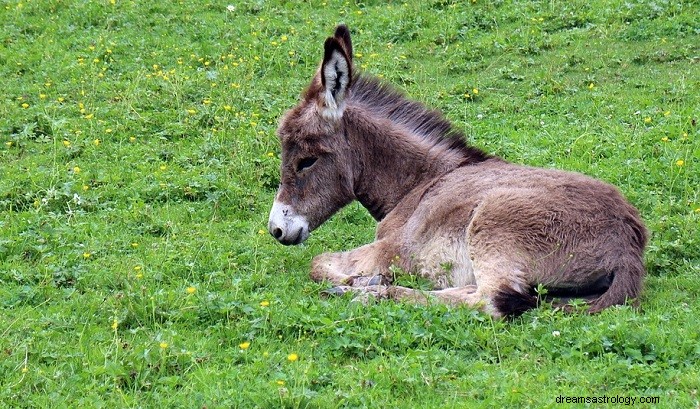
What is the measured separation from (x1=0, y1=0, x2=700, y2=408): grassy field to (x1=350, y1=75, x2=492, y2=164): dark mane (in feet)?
3.67

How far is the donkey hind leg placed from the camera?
22.6 ft

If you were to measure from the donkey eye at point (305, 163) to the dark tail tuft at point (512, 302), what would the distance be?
221cm

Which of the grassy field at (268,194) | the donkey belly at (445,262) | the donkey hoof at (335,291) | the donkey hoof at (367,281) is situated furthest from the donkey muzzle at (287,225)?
the donkey belly at (445,262)

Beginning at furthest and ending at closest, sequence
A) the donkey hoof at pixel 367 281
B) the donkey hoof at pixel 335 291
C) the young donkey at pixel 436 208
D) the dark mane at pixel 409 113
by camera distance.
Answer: the dark mane at pixel 409 113 < the donkey hoof at pixel 367 281 < the donkey hoof at pixel 335 291 < the young donkey at pixel 436 208

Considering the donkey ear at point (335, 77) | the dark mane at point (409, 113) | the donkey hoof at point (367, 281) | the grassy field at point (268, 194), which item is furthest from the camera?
the dark mane at point (409, 113)

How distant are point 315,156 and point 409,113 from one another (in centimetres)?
95

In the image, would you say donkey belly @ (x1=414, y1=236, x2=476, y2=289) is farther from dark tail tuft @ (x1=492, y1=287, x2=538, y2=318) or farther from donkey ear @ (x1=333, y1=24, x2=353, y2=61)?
donkey ear @ (x1=333, y1=24, x2=353, y2=61)

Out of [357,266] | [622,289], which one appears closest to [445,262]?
[357,266]

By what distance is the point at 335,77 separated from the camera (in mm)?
7438

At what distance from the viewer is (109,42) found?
13336 millimetres

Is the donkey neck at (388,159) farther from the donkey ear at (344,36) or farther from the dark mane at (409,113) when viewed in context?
the donkey ear at (344,36)

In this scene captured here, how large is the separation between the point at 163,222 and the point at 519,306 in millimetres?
3607

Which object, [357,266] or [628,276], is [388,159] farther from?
[628,276]

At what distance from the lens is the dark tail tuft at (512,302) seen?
19.5 ft
